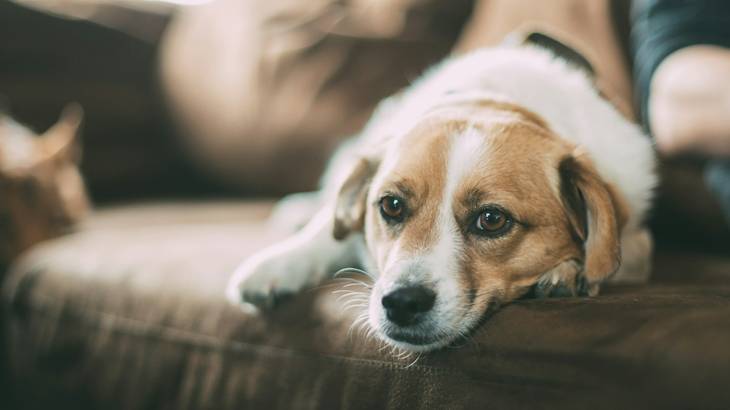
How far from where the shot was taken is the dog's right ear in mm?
1394

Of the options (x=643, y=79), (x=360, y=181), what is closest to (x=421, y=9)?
(x=643, y=79)

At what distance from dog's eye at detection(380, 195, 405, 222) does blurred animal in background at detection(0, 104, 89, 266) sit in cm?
118

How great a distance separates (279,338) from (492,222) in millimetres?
456

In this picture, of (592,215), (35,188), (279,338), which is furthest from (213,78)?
(592,215)

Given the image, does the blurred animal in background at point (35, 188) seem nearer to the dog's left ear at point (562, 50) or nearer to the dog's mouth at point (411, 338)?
the dog's mouth at point (411, 338)

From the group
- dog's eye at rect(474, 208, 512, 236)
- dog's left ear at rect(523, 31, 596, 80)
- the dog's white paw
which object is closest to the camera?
dog's eye at rect(474, 208, 512, 236)

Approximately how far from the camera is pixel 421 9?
6.90 feet

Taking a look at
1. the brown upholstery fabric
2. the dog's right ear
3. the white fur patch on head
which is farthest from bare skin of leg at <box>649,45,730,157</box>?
the dog's right ear

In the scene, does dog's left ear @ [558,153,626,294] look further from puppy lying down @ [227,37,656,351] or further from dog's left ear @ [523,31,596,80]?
dog's left ear @ [523,31,596,80]

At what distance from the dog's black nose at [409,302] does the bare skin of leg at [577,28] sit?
93 cm

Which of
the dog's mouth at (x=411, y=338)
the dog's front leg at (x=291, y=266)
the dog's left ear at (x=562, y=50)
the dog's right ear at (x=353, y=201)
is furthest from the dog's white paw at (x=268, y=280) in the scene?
the dog's left ear at (x=562, y=50)

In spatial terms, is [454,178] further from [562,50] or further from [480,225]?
[562,50]

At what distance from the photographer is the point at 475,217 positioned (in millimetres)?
1168

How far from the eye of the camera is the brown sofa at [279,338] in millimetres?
860
